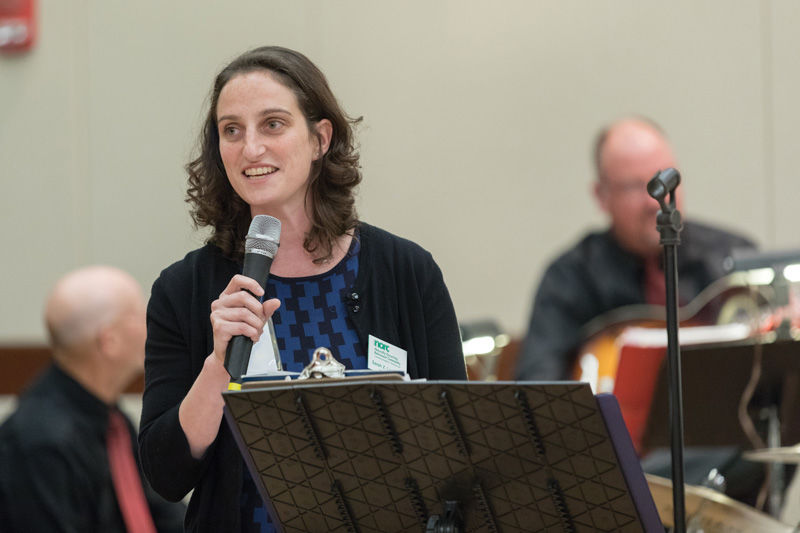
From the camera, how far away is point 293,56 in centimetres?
198

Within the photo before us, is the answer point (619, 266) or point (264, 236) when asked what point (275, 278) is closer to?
point (264, 236)

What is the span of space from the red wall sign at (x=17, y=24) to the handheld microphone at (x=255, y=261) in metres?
4.33

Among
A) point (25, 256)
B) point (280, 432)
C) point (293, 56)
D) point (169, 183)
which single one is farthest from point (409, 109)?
point (280, 432)

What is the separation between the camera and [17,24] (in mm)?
5723

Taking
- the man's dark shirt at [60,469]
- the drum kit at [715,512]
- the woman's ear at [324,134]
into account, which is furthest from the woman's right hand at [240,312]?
the man's dark shirt at [60,469]

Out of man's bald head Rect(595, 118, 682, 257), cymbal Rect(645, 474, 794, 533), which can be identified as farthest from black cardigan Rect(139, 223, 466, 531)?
man's bald head Rect(595, 118, 682, 257)

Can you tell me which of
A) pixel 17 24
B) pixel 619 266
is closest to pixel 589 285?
pixel 619 266

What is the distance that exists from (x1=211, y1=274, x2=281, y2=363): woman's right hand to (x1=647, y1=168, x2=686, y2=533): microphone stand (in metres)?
0.78

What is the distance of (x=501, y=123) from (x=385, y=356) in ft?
12.5

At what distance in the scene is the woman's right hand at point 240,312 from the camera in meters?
1.69

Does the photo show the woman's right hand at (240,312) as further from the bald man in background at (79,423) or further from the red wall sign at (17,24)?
the red wall sign at (17,24)

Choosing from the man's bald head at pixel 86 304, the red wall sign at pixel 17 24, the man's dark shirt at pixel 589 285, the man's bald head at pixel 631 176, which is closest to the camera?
the man's bald head at pixel 86 304

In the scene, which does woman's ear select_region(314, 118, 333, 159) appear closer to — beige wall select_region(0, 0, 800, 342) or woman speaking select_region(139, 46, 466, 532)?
woman speaking select_region(139, 46, 466, 532)

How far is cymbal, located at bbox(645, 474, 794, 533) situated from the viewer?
271cm
